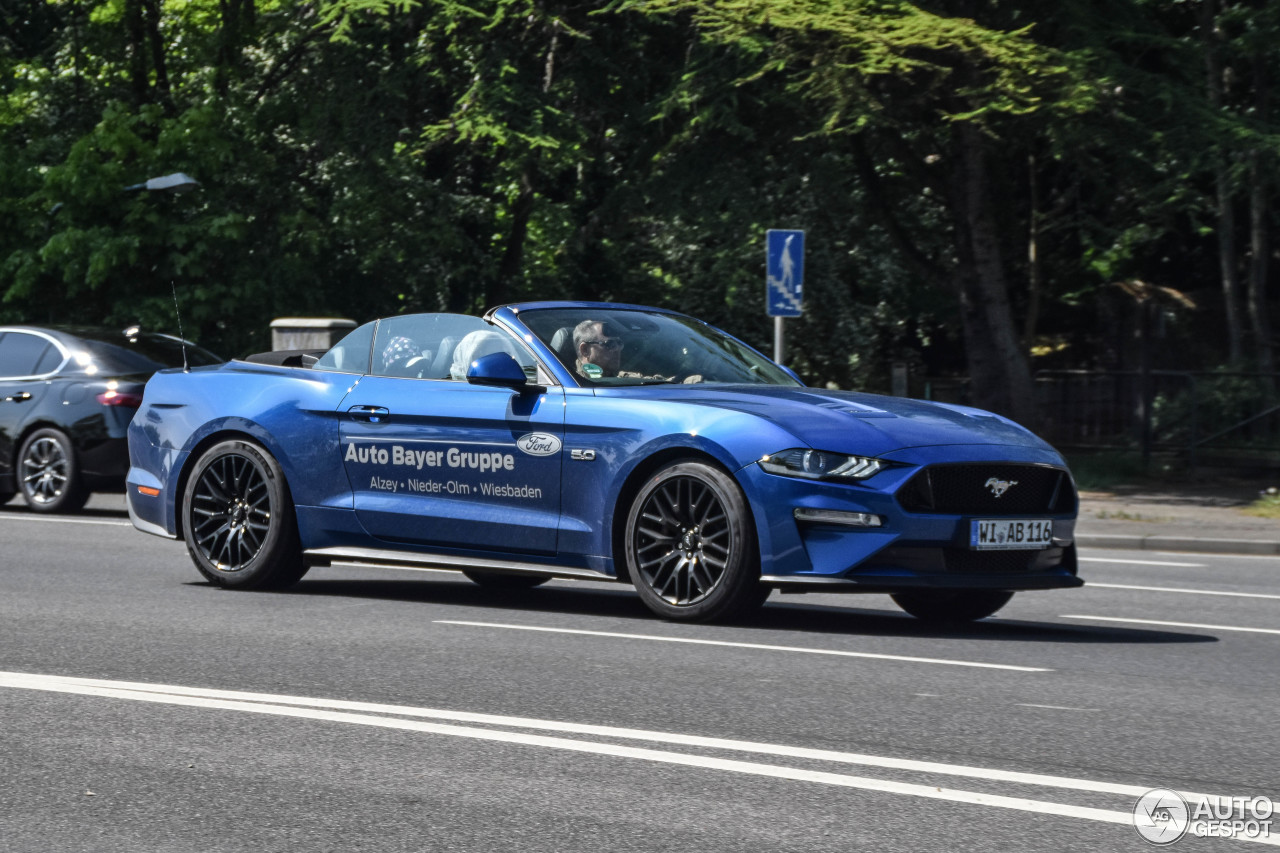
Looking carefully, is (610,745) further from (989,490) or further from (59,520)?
(59,520)

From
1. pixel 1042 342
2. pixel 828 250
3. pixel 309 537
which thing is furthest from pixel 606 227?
pixel 309 537

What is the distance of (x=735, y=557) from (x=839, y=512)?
53 centimetres

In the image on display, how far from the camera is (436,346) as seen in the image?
365 inches

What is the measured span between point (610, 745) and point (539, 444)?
3215 mm

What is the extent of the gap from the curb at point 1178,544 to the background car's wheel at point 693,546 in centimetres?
742

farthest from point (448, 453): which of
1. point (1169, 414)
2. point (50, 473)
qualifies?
point (1169, 414)

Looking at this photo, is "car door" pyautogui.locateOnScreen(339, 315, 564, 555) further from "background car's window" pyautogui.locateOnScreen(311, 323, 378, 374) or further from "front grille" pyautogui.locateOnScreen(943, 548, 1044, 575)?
"front grille" pyautogui.locateOnScreen(943, 548, 1044, 575)

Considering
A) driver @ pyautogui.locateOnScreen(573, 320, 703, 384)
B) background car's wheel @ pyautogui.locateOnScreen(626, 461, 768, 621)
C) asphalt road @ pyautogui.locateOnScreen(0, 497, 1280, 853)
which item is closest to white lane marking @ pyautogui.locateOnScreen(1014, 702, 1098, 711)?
asphalt road @ pyautogui.locateOnScreen(0, 497, 1280, 853)

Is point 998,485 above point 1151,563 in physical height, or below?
above

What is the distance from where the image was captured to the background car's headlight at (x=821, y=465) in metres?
7.70

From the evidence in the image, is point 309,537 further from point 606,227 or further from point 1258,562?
point 606,227

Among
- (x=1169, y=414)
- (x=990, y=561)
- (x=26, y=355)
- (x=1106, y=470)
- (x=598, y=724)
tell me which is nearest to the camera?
(x=598, y=724)

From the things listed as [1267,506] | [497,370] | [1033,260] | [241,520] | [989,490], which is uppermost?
[1033,260]

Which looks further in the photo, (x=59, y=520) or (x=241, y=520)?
(x=59, y=520)
